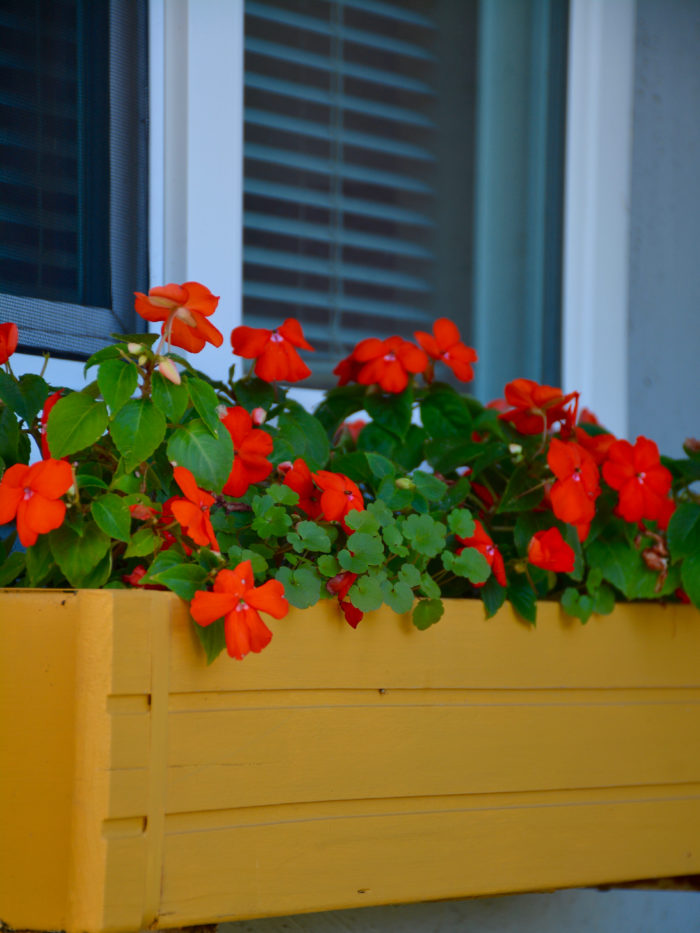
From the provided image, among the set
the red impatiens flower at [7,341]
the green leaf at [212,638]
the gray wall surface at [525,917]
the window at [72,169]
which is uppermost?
the window at [72,169]

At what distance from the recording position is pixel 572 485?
89cm

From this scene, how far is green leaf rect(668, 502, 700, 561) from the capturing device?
3.17ft

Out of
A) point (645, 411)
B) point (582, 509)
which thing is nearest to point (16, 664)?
point (582, 509)

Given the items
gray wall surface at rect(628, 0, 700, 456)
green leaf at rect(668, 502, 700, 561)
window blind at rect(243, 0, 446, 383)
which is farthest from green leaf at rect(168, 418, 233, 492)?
gray wall surface at rect(628, 0, 700, 456)

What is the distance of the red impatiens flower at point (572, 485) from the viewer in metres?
0.88

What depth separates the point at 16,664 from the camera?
691 mm

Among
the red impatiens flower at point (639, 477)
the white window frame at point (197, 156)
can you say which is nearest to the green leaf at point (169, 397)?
the white window frame at point (197, 156)

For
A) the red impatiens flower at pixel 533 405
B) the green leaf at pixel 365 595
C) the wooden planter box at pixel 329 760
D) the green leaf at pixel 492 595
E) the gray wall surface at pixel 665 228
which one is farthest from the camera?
the gray wall surface at pixel 665 228

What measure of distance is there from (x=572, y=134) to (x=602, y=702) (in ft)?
3.29

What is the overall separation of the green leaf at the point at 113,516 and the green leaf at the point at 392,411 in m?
0.36

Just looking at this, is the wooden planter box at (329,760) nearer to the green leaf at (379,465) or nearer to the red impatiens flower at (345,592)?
the red impatiens flower at (345,592)

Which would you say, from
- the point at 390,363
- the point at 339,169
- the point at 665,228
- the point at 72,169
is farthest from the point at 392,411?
the point at 665,228

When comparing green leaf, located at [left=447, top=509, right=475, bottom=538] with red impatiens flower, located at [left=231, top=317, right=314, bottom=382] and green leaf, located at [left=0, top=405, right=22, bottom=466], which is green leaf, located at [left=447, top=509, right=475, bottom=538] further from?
green leaf, located at [left=0, top=405, right=22, bottom=466]

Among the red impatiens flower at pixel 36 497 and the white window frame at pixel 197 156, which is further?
the white window frame at pixel 197 156
